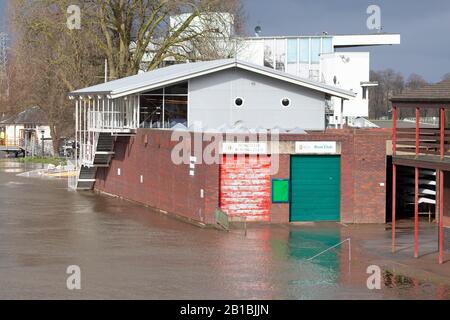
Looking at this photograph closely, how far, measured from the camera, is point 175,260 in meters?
22.5

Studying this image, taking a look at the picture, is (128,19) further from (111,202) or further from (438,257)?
(438,257)

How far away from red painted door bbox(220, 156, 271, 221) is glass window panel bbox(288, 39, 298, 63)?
153ft

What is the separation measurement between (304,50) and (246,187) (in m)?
48.0

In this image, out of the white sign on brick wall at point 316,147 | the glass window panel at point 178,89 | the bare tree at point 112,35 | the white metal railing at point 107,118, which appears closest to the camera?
the white sign on brick wall at point 316,147

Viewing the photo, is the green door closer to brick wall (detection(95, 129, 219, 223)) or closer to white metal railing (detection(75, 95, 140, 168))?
brick wall (detection(95, 129, 219, 223))

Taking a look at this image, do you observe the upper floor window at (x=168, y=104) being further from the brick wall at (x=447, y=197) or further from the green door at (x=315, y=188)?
the brick wall at (x=447, y=197)

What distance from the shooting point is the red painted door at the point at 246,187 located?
30172 mm

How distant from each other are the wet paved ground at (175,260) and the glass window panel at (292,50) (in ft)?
143

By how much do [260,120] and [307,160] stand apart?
23.2 ft

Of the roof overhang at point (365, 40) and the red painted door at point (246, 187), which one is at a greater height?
the roof overhang at point (365, 40)

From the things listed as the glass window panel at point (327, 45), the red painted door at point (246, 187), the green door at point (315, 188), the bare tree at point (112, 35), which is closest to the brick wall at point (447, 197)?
the green door at point (315, 188)

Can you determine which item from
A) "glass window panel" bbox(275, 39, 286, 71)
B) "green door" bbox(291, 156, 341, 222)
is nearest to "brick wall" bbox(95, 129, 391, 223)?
"green door" bbox(291, 156, 341, 222)

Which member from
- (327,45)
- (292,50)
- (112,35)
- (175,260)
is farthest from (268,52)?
(175,260)

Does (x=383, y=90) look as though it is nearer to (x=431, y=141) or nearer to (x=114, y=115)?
(x=114, y=115)
